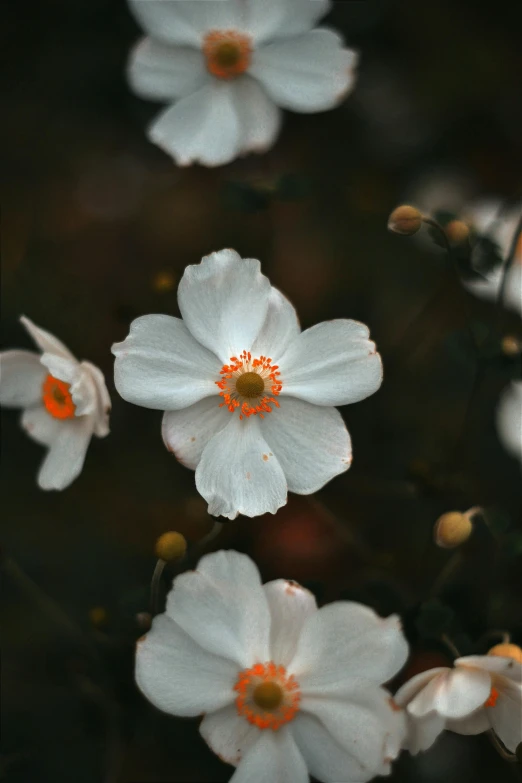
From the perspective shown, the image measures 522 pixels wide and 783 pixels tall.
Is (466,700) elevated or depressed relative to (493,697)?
elevated

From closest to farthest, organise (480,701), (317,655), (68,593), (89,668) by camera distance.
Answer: (480,701) < (317,655) < (89,668) < (68,593)

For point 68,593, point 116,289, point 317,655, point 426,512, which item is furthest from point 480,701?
point 116,289

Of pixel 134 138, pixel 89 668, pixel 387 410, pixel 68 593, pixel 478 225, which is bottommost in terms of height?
pixel 68 593

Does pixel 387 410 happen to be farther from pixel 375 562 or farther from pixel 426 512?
pixel 375 562

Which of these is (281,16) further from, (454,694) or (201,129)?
(454,694)

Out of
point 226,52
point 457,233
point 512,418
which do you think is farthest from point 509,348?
point 226,52

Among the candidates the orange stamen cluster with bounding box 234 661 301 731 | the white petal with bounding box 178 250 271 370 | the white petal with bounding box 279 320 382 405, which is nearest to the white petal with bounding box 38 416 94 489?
the white petal with bounding box 178 250 271 370

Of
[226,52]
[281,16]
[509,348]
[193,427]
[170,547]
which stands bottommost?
[170,547]
